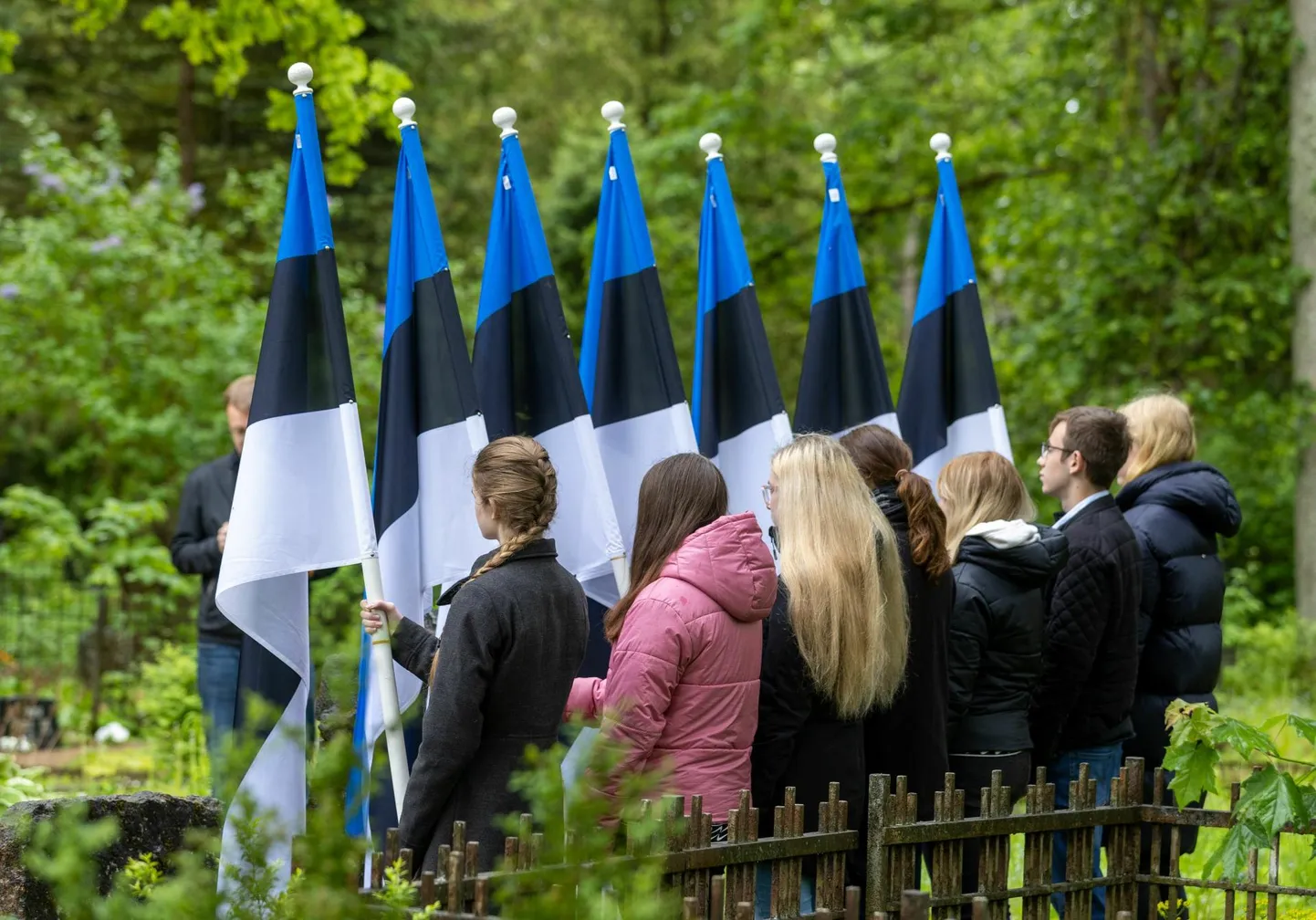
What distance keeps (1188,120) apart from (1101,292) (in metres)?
1.60

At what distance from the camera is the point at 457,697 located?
360cm

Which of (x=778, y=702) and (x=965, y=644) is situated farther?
(x=965, y=644)

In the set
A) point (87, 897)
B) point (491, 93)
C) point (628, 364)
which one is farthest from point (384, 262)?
point (87, 897)

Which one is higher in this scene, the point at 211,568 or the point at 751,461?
the point at 751,461

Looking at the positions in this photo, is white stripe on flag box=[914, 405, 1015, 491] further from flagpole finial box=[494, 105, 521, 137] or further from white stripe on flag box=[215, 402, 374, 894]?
white stripe on flag box=[215, 402, 374, 894]

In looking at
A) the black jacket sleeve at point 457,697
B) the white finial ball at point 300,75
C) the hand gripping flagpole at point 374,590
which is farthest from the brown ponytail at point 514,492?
the white finial ball at point 300,75

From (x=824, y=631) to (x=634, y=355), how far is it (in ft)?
6.57

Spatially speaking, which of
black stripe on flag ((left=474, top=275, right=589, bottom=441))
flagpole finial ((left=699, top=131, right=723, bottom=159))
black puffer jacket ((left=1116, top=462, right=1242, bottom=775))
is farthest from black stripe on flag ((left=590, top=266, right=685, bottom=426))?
black puffer jacket ((left=1116, top=462, right=1242, bottom=775))

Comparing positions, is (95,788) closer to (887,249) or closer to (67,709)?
(67,709)

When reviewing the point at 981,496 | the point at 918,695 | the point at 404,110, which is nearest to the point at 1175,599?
the point at 981,496

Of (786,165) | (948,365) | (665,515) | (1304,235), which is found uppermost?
(786,165)

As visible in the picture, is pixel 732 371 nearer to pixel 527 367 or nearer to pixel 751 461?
pixel 751 461

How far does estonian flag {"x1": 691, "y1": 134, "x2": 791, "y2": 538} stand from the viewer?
236 inches

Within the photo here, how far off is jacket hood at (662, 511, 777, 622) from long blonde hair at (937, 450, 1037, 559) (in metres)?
1.04
